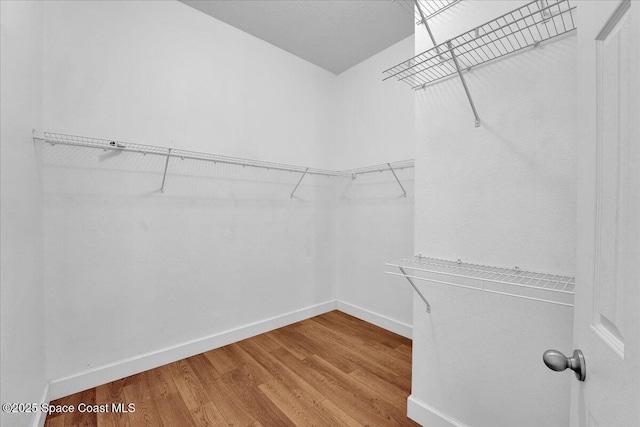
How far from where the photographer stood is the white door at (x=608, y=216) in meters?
0.40

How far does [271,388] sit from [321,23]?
2.78 m

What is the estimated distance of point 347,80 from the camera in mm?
2973

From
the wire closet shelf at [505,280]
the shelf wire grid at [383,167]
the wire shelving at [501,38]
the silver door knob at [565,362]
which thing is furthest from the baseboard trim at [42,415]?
the shelf wire grid at [383,167]

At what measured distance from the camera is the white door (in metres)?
0.40

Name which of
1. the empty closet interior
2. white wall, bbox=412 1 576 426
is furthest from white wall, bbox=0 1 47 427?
white wall, bbox=412 1 576 426

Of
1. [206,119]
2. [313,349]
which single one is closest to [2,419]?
[313,349]

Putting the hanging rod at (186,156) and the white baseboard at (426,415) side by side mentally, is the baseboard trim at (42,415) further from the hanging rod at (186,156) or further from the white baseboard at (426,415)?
the white baseboard at (426,415)

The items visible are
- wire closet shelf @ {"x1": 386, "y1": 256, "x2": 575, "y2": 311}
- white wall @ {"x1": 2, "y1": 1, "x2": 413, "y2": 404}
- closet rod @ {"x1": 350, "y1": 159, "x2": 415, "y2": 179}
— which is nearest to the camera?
wire closet shelf @ {"x1": 386, "y1": 256, "x2": 575, "y2": 311}

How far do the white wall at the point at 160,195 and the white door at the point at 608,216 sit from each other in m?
2.15

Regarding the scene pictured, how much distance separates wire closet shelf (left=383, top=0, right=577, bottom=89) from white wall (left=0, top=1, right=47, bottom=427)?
5.05 ft

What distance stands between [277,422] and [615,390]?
1478mm

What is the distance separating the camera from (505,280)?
1109 millimetres

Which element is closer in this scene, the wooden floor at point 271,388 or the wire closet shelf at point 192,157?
the wooden floor at point 271,388

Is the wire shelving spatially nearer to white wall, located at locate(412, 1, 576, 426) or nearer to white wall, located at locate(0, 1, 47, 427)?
white wall, located at locate(412, 1, 576, 426)
